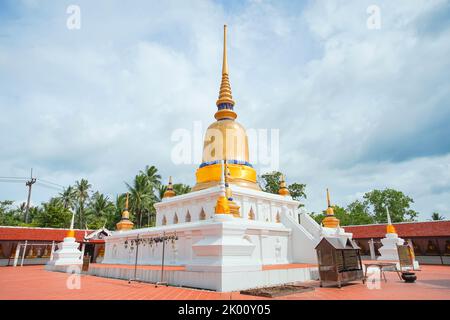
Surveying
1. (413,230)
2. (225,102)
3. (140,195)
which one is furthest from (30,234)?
(413,230)

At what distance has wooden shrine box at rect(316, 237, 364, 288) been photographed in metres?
12.0

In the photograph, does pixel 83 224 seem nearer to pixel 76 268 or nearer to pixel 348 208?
pixel 76 268

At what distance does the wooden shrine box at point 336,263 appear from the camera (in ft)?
39.4

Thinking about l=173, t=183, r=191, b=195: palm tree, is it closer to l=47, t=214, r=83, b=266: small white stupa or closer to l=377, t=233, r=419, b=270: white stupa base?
l=47, t=214, r=83, b=266: small white stupa

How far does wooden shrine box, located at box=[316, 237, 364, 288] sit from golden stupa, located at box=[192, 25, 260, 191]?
9879mm

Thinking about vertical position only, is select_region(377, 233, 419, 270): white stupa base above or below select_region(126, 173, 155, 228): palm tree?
below

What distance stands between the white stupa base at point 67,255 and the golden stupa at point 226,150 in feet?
39.7

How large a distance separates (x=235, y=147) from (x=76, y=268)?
50.1 feet

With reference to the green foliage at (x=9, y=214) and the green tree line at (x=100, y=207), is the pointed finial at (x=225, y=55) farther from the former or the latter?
the green foliage at (x=9, y=214)

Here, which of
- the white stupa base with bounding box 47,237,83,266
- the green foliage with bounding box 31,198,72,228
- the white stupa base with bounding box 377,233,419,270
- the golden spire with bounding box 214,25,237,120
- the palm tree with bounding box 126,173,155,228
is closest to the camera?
the white stupa base with bounding box 377,233,419,270

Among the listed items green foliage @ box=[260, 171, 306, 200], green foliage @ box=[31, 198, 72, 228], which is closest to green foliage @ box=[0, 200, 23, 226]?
green foliage @ box=[31, 198, 72, 228]

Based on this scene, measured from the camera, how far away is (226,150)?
2388 cm

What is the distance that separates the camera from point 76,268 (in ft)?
72.6
